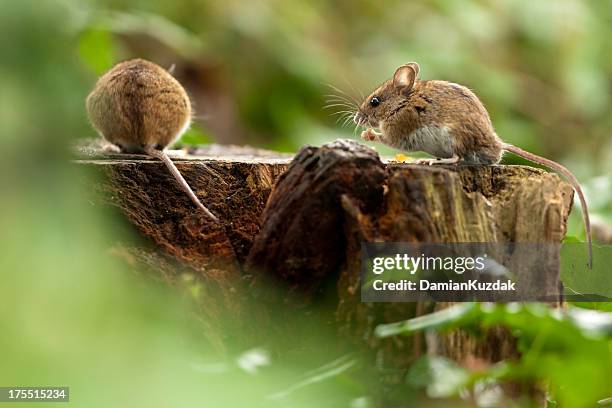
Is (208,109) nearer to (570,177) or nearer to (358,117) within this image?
(358,117)

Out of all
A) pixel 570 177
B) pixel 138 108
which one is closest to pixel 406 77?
pixel 570 177

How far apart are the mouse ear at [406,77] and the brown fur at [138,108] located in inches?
46.8

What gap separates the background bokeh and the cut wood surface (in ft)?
0.83

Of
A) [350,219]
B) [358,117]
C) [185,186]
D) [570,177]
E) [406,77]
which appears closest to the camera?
[350,219]

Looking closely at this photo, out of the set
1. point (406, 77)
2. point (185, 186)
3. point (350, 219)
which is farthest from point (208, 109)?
point (350, 219)

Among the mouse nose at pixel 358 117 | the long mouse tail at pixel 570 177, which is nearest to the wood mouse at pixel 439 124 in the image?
the long mouse tail at pixel 570 177

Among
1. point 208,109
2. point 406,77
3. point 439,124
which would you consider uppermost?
point 208,109

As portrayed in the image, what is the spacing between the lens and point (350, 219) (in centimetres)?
308

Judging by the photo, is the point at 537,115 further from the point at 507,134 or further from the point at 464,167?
the point at 464,167

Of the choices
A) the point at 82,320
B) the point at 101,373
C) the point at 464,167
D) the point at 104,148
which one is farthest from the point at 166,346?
the point at 104,148

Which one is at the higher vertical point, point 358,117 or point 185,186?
point 358,117

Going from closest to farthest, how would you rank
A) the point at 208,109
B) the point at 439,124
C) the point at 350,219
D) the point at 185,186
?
the point at 350,219 < the point at 185,186 < the point at 439,124 < the point at 208,109

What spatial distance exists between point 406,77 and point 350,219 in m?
1.51

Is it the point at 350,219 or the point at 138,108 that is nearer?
the point at 350,219
